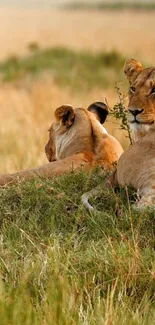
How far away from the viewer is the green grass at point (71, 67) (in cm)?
1652

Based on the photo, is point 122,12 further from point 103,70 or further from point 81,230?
point 81,230

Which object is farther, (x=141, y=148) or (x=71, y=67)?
(x=71, y=67)

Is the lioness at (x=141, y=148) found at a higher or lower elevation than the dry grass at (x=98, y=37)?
higher

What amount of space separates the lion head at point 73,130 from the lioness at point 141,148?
0.79m

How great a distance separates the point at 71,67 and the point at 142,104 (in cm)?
1283

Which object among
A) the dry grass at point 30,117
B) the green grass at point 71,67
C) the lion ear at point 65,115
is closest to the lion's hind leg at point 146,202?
the lion ear at point 65,115

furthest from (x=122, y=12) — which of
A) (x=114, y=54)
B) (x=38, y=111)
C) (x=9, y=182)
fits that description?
(x=9, y=182)

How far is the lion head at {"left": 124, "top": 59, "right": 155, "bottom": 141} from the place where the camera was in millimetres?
5168

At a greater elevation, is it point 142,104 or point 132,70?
point 132,70

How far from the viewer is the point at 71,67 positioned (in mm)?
17922

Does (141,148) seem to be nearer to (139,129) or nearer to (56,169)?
(139,129)

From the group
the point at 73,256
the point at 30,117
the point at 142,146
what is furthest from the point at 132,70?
the point at 30,117

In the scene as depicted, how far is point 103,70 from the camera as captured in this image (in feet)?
58.3

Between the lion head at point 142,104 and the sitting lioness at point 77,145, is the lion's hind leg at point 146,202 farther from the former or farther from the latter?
the sitting lioness at point 77,145
